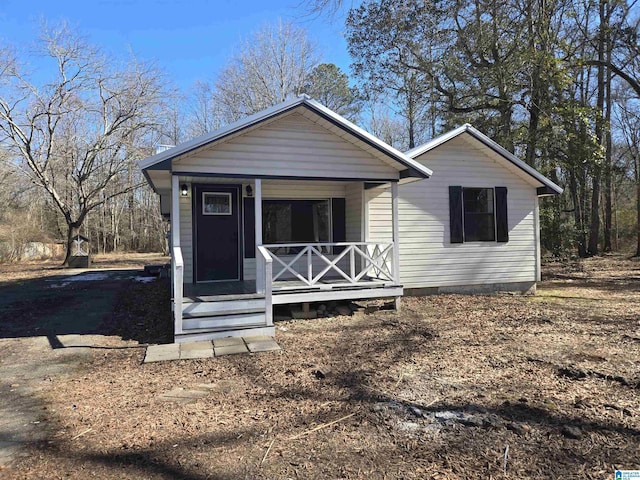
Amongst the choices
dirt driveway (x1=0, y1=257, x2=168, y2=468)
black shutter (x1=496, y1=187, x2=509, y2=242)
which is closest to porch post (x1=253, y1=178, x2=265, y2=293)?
dirt driveway (x1=0, y1=257, x2=168, y2=468)

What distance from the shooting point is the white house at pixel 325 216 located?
6906 mm

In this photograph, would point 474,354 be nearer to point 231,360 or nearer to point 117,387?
point 231,360

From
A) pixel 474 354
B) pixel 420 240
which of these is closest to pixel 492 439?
pixel 474 354

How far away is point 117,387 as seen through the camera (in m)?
4.57

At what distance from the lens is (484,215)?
10.5 m

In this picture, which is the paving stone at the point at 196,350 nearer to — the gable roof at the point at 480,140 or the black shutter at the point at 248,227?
the black shutter at the point at 248,227

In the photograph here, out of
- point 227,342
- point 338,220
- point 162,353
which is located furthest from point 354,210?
point 162,353

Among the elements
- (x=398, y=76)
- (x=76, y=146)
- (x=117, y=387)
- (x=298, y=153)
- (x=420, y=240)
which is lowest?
(x=117, y=387)

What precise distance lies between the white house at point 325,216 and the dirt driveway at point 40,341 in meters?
1.58

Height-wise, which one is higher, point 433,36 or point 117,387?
point 433,36

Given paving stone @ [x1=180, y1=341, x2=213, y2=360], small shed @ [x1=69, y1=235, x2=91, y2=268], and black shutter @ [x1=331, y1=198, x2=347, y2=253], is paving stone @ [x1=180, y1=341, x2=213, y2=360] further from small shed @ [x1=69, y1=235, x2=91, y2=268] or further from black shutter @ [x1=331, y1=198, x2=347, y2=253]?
small shed @ [x1=69, y1=235, x2=91, y2=268]

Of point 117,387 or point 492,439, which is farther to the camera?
point 117,387

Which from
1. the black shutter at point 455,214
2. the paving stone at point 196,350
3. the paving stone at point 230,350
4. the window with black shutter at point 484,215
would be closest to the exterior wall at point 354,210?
the black shutter at point 455,214

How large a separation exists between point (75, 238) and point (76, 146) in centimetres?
Answer: 465
